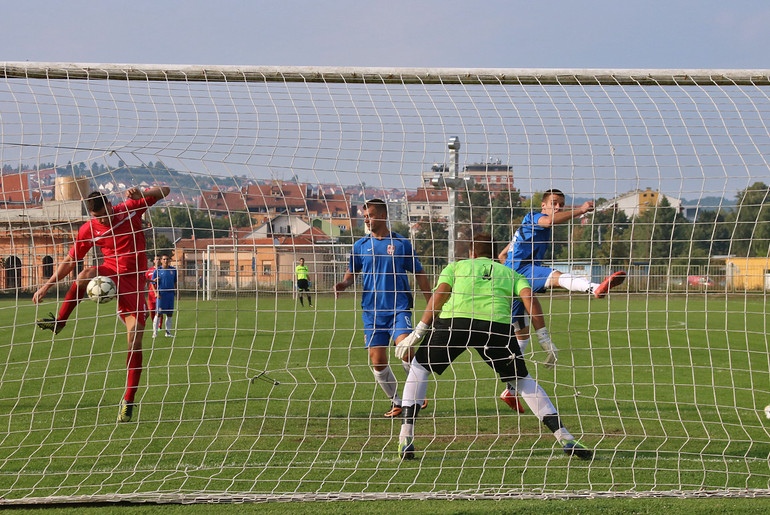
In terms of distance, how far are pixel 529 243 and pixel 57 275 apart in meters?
3.96

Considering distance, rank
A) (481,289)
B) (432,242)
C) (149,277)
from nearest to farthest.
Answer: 1. (481,289)
2. (432,242)
3. (149,277)

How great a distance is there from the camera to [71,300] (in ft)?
20.4

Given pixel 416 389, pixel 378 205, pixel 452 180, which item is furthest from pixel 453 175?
pixel 416 389

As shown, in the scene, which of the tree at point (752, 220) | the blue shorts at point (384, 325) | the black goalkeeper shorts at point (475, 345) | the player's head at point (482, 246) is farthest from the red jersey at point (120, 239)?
the tree at point (752, 220)

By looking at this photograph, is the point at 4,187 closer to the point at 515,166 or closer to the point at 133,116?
the point at 133,116

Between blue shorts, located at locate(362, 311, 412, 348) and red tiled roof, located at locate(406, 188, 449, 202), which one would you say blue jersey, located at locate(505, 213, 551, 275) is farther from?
blue shorts, located at locate(362, 311, 412, 348)

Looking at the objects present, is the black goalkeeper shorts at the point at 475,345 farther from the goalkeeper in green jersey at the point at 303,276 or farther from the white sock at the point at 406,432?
the goalkeeper in green jersey at the point at 303,276

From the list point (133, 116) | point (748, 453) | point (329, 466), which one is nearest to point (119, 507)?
point (329, 466)

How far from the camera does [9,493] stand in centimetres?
439

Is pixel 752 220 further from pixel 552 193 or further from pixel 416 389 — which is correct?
pixel 416 389

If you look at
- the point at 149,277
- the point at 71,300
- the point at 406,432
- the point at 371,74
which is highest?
the point at 371,74

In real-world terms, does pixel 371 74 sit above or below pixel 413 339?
above

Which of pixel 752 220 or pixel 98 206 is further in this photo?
pixel 98 206

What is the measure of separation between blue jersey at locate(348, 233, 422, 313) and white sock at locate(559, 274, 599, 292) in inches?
48.4
